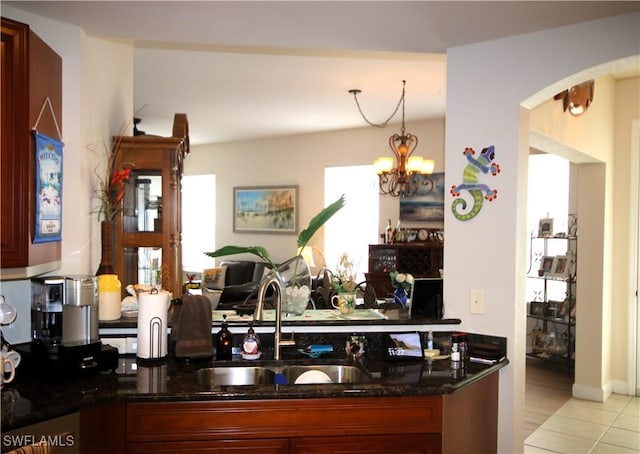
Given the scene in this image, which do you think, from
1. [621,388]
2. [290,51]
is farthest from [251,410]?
[621,388]

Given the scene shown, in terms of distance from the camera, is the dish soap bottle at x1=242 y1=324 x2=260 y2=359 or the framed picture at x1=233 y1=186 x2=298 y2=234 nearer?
the dish soap bottle at x1=242 y1=324 x2=260 y2=359

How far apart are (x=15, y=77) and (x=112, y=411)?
4.32ft

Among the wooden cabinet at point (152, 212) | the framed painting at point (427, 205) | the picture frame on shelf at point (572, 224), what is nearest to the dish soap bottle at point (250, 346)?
the wooden cabinet at point (152, 212)

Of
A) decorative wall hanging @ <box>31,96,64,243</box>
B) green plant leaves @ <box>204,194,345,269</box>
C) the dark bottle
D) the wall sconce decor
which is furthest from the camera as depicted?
the dark bottle

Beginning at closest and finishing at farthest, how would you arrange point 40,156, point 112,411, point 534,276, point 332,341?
point 112,411 < point 40,156 < point 332,341 < point 534,276

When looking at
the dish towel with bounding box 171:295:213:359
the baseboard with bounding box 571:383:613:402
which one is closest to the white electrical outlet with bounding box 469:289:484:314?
the dish towel with bounding box 171:295:213:359

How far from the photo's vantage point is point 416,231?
6.62 metres

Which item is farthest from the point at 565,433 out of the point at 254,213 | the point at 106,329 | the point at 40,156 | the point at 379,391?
the point at 254,213

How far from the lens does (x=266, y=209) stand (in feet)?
28.4

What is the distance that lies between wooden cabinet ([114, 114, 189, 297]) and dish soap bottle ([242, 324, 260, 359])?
84 centimetres

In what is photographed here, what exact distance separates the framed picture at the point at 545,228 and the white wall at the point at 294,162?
1452 mm

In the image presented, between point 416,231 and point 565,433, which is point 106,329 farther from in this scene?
point 416,231

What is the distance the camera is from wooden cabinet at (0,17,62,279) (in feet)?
6.84

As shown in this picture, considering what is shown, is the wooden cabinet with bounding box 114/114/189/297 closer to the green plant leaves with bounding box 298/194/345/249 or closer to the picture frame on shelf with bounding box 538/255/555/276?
the green plant leaves with bounding box 298/194/345/249
